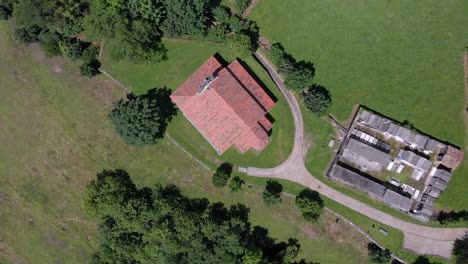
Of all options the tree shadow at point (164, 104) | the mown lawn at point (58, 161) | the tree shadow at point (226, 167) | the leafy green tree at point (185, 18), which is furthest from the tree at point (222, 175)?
the leafy green tree at point (185, 18)

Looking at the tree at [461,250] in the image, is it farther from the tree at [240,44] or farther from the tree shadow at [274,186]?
the tree at [240,44]

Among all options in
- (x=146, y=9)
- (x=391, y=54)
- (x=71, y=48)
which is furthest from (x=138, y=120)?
(x=391, y=54)

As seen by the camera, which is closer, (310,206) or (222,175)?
(310,206)

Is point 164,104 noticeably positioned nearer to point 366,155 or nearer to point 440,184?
point 366,155

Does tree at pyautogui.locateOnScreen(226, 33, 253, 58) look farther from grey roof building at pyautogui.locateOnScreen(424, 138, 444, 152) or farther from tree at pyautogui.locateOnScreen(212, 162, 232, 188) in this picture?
grey roof building at pyautogui.locateOnScreen(424, 138, 444, 152)

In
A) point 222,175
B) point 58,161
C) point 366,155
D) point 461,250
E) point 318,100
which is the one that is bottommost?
point 58,161

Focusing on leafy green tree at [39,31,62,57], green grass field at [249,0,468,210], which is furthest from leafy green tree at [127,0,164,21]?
green grass field at [249,0,468,210]

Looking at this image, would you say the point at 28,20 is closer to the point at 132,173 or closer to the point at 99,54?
the point at 99,54

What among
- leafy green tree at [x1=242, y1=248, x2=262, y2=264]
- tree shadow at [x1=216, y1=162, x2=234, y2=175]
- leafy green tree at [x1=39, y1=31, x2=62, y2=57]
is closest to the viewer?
leafy green tree at [x1=242, y1=248, x2=262, y2=264]
